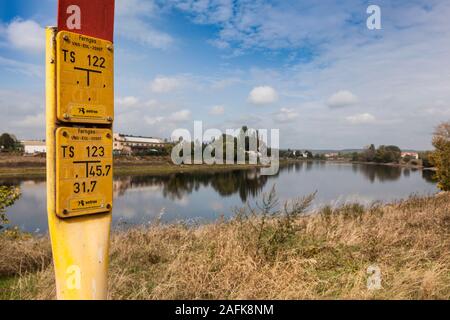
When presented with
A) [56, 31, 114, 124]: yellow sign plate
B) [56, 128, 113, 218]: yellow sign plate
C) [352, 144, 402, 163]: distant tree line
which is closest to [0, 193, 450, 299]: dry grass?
[56, 128, 113, 218]: yellow sign plate

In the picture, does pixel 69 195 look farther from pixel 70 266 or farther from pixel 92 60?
pixel 92 60

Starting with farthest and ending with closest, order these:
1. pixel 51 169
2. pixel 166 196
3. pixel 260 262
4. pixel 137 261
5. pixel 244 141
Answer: pixel 244 141, pixel 166 196, pixel 137 261, pixel 260 262, pixel 51 169

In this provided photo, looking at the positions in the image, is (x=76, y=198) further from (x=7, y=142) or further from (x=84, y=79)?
(x=7, y=142)

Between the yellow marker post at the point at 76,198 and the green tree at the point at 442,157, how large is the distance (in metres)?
24.8

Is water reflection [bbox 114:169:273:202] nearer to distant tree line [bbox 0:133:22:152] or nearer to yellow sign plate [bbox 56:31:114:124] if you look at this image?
yellow sign plate [bbox 56:31:114:124]

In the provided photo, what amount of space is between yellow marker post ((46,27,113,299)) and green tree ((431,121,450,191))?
2483cm

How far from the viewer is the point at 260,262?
3.41 m

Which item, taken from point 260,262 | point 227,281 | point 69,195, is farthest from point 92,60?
point 260,262

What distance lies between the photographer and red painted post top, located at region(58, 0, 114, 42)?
183cm

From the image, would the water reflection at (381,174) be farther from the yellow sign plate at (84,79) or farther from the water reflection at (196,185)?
the yellow sign plate at (84,79)

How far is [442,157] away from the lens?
22562 millimetres
